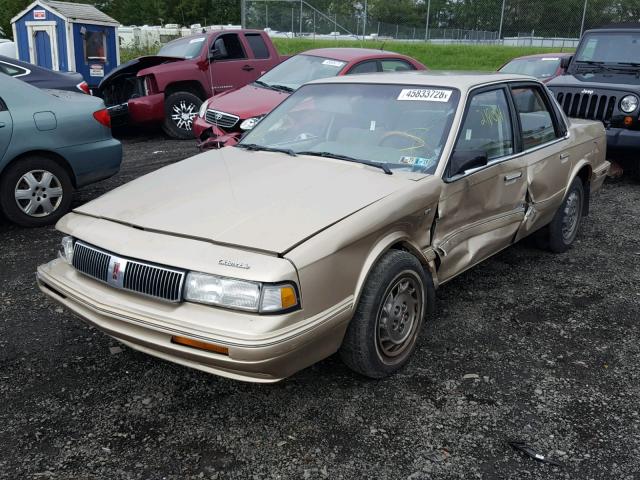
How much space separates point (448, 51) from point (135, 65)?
1721 cm

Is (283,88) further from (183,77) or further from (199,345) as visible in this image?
(199,345)

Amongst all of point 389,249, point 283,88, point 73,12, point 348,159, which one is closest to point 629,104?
point 283,88

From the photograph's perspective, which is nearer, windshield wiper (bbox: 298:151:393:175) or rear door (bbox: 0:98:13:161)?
windshield wiper (bbox: 298:151:393:175)

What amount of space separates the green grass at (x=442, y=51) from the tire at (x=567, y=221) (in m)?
17.8

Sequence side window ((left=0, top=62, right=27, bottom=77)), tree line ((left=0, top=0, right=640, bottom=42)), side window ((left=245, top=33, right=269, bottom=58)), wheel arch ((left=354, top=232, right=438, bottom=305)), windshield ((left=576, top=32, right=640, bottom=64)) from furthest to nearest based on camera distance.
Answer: tree line ((left=0, top=0, right=640, bottom=42))
side window ((left=245, top=33, right=269, bottom=58))
windshield ((left=576, top=32, right=640, bottom=64))
side window ((left=0, top=62, right=27, bottom=77))
wheel arch ((left=354, top=232, right=438, bottom=305))

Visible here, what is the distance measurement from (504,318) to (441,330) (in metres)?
0.51

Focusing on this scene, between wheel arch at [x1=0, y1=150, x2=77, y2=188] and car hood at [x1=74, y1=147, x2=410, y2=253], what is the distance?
2405 mm

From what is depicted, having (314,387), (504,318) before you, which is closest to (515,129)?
(504,318)

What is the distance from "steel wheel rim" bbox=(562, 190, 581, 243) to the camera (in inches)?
206

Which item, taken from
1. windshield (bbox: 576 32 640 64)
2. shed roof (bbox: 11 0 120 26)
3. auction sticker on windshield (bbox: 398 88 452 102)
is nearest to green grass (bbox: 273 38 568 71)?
shed roof (bbox: 11 0 120 26)

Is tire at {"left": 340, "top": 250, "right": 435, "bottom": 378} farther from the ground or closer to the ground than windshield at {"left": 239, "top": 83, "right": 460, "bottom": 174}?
closer to the ground

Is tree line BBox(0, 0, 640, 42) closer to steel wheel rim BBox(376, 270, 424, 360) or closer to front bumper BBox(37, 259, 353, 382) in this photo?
steel wheel rim BBox(376, 270, 424, 360)

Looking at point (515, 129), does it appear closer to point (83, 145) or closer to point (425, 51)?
point (83, 145)

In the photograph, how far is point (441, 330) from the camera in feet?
12.8
